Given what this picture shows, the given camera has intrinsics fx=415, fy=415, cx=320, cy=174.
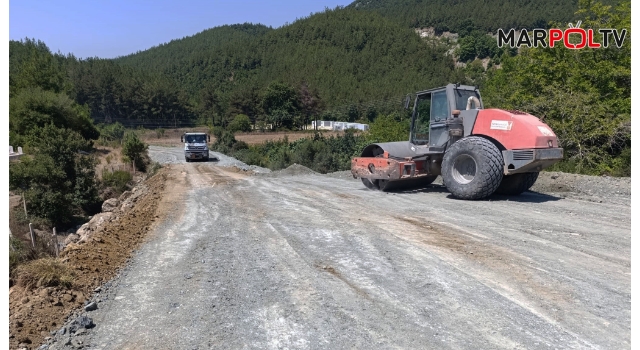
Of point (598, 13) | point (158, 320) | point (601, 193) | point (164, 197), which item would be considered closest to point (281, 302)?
point (158, 320)

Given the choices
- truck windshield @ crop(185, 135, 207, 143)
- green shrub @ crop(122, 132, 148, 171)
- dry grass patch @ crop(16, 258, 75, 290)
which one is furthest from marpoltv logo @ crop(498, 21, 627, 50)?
green shrub @ crop(122, 132, 148, 171)

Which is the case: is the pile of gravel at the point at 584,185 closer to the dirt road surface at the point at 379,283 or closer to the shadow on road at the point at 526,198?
the shadow on road at the point at 526,198

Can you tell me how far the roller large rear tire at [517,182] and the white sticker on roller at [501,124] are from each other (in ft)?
5.24

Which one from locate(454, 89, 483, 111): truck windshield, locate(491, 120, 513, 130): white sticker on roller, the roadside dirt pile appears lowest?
the roadside dirt pile

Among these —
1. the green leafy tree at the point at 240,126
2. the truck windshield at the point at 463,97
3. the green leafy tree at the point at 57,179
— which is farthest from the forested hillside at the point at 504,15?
the truck windshield at the point at 463,97

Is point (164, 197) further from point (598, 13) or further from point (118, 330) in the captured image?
point (598, 13)

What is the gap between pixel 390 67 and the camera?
155 meters

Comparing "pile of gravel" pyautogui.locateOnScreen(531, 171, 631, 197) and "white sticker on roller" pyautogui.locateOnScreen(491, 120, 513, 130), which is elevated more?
"white sticker on roller" pyautogui.locateOnScreen(491, 120, 513, 130)

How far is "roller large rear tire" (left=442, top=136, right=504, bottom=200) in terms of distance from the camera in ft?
31.0

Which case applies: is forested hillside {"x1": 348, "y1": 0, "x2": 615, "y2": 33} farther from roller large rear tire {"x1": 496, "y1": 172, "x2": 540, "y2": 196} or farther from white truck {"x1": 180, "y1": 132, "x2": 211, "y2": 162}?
roller large rear tire {"x1": 496, "y1": 172, "x2": 540, "y2": 196}

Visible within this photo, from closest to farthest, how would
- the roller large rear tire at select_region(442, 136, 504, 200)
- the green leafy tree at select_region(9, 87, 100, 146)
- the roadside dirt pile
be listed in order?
Result: the roadside dirt pile < the roller large rear tire at select_region(442, 136, 504, 200) < the green leafy tree at select_region(9, 87, 100, 146)

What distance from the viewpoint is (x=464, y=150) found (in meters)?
9.97

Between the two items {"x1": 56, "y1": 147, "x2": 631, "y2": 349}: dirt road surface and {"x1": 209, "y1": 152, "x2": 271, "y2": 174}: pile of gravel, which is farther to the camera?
{"x1": 209, "y1": 152, "x2": 271, "y2": 174}: pile of gravel

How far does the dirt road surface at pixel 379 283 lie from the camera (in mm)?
3742
